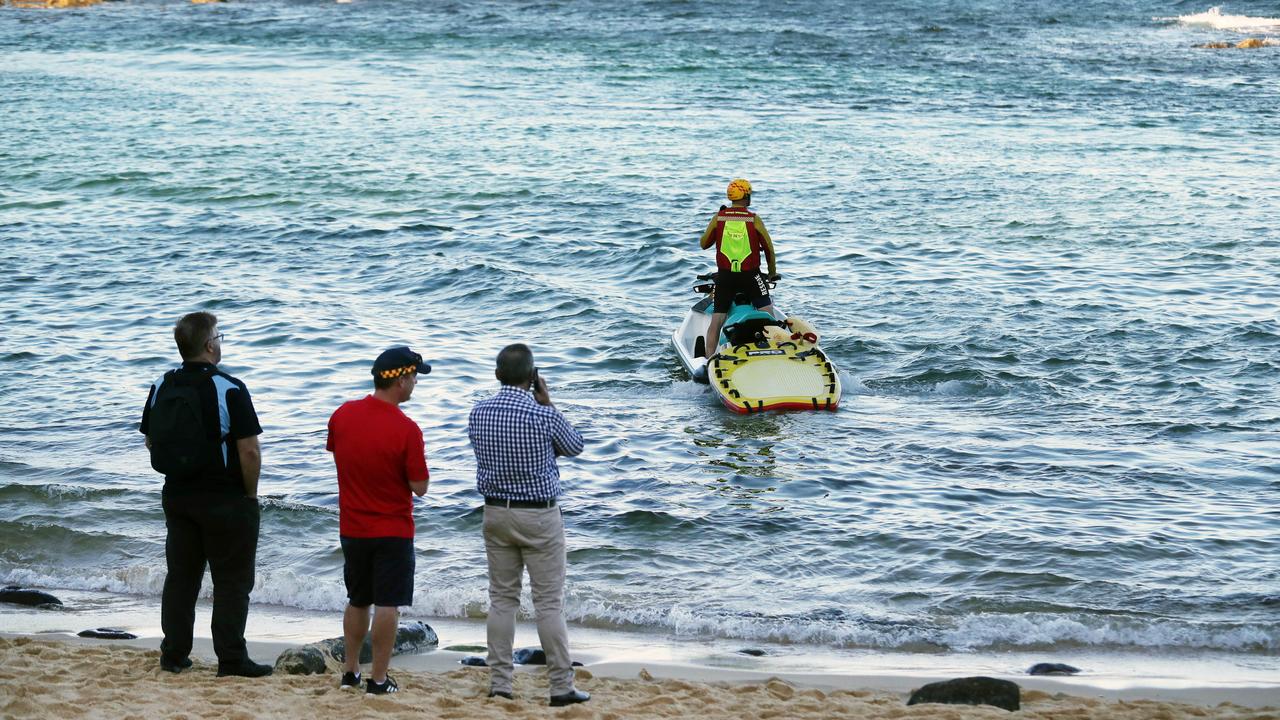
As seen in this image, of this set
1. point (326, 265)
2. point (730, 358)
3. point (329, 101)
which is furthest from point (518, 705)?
point (329, 101)

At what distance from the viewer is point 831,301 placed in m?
18.2

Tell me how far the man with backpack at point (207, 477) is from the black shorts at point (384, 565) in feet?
1.97

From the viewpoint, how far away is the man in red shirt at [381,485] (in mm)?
6508

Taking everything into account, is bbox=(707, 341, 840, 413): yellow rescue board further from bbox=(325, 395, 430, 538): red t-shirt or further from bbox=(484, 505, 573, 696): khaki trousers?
bbox=(325, 395, 430, 538): red t-shirt

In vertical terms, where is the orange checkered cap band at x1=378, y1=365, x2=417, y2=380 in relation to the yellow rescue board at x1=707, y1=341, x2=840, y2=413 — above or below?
above

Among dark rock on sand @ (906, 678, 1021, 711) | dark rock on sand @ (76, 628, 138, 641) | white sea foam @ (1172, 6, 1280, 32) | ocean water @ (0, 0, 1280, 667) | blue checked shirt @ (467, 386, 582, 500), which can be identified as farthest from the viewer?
white sea foam @ (1172, 6, 1280, 32)

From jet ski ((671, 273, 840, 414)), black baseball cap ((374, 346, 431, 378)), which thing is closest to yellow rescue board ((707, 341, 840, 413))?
jet ski ((671, 273, 840, 414))

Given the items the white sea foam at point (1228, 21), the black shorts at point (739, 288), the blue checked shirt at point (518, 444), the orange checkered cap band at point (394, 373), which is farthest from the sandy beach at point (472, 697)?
the white sea foam at point (1228, 21)

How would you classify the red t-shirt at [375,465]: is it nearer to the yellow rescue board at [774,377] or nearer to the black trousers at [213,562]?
the black trousers at [213,562]

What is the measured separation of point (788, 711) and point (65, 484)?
727 cm

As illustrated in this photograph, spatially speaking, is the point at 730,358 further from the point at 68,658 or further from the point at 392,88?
the point at 392,88

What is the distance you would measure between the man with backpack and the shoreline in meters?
0.45

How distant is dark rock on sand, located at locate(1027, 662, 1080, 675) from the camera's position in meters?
7.84

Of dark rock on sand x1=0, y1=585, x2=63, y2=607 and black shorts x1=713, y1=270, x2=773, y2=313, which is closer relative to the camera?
dark rock on sand x1=0, y1=585, x2=63, y2=607
